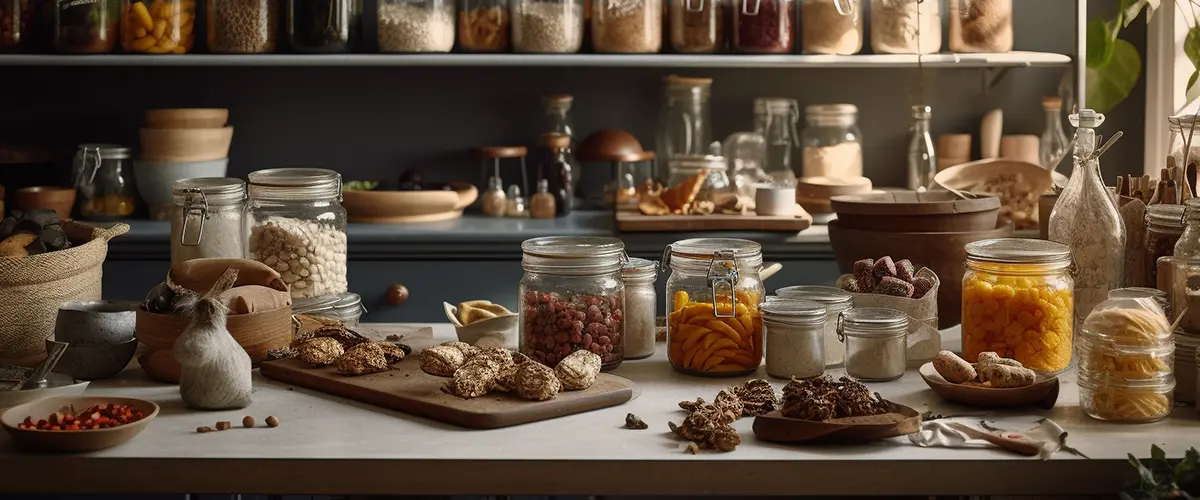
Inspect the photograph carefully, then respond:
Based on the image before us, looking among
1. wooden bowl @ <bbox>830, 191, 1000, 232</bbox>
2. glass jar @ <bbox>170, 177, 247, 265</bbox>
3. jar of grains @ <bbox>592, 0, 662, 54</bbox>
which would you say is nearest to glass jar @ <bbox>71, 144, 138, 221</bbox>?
jar of grains @ <bbox>592, 0, 662, 54</bbox>

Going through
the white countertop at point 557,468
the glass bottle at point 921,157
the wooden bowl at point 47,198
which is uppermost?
the glass bottle at point 921,157

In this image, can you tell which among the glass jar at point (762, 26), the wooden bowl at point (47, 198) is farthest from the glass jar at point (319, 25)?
the glass jar at point (762, 26)

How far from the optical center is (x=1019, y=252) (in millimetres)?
1847

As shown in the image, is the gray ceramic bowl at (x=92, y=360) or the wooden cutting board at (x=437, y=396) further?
the gray ceramic bowl at (x=92, y=360)

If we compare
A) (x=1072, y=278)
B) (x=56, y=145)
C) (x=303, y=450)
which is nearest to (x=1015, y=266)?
(x=1072, y=278)

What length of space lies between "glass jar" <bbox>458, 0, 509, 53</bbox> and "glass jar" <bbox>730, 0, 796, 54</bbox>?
0.64 meters

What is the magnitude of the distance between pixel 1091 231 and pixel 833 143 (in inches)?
71.5

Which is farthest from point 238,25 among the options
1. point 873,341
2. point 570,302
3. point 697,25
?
point 873,341

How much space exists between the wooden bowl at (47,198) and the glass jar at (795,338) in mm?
2329

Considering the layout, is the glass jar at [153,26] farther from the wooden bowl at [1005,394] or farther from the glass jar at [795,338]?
the wooden bowl at [1005,394]

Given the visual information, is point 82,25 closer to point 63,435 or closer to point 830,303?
point 63,435

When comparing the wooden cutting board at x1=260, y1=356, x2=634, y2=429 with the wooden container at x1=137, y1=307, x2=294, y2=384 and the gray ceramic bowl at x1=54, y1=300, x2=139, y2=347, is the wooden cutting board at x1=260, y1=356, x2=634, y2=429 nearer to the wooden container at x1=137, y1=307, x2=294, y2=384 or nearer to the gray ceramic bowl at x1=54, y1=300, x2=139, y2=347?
the wooden container at x1=137, y1=307, x2=294, y2=384

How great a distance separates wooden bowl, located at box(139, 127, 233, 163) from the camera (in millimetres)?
3516

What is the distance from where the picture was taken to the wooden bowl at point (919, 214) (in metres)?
2.07
